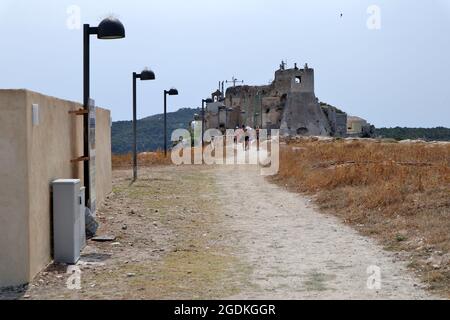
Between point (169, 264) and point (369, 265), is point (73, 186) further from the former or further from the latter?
point (369, 265)

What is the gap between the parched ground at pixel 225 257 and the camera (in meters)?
6.52

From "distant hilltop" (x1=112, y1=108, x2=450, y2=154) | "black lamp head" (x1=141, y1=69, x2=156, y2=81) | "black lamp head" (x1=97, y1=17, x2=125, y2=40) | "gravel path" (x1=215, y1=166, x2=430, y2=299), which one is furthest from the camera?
"distant hilltop" (x1=112, y1=108, x2=450, y2=154)

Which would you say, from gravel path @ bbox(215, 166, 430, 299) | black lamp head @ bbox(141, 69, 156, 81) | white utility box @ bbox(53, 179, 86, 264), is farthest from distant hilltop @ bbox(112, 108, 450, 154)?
white utility box @ bbox(53, 179, 86, 264)

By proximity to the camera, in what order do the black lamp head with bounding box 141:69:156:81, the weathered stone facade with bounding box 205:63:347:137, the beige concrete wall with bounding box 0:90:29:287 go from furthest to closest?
the weathered stone facade with bounding box 205:63:347:137 < the black lamp head with bounding box 141:69:156:81 < the beige concrete wall with bounding box 0:90:29:287

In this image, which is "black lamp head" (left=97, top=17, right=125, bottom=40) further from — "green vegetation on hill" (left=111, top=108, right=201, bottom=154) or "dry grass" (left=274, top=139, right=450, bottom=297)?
"green vegetation on hill" (left=111, top=108, right=201, bottom=154)

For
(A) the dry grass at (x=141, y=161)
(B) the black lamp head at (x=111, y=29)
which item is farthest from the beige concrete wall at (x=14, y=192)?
(A) the dry grass at (x=141, y=161)

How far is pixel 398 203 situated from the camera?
11.4m

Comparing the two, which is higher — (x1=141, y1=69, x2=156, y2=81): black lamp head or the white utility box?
(x1=141, y1=69, x2=156, y2=81): black lamp head

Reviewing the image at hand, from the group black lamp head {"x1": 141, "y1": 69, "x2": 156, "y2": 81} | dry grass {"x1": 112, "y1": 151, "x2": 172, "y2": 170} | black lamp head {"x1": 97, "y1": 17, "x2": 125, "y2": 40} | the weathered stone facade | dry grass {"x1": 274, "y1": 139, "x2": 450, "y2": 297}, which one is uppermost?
the weathered stone facade

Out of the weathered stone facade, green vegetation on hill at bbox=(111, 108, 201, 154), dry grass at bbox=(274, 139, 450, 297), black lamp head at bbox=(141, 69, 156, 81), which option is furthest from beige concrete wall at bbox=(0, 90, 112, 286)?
green vegetation on hill at bbox=(111, 108, 201, 154)

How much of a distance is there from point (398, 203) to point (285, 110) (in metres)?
59.8

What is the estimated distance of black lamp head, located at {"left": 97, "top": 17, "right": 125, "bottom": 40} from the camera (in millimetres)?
9516

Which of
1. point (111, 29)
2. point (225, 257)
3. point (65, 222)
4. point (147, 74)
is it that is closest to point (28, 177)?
point (65, 222)

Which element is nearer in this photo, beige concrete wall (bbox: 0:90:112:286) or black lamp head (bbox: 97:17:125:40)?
beige concrete wall (bbox: 0:90:112:286)
